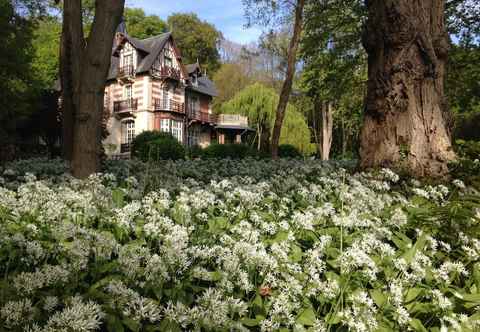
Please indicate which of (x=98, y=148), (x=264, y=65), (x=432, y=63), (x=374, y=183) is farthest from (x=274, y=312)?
(x=264, y=65)

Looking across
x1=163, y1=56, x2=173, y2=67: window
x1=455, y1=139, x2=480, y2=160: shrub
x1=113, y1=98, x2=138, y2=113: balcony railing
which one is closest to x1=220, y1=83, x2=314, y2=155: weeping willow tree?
x1=163, y1=56, x2=173, y2=67: window

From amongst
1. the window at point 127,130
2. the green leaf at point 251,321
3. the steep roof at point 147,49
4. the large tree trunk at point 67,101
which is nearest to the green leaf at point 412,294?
the green leaf at point 251,321

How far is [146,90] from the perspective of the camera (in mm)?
45938

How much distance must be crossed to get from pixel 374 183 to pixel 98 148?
391 centimetres

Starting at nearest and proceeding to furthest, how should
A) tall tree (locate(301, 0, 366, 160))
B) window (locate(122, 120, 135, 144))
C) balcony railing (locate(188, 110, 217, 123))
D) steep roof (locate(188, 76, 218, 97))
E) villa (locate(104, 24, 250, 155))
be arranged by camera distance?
tall tree (locate(301, 0, 366, 160)), villa (locate(104, 24, 250, 155)), window (locate(122, 120, 135, 144)), balcony railing (locate(188, 110, 217, 123)), steep roof (locate(188, 76, 218, 97))

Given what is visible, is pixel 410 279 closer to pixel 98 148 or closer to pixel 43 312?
pixel 43 312

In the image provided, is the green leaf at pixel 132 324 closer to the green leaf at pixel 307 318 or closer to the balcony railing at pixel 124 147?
the green leaf at pixel 307 318

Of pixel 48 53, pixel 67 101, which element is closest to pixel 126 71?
pixel 48 53

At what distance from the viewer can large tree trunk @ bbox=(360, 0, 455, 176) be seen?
246 inches

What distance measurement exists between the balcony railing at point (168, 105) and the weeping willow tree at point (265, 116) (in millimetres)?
7946

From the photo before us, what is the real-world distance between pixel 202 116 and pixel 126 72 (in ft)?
37.3

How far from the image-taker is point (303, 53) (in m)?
18.8

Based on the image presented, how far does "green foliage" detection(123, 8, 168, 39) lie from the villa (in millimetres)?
15023

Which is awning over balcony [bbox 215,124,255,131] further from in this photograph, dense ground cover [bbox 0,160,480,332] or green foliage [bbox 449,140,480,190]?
dense ground cover [bbox 0,160,480,332]
